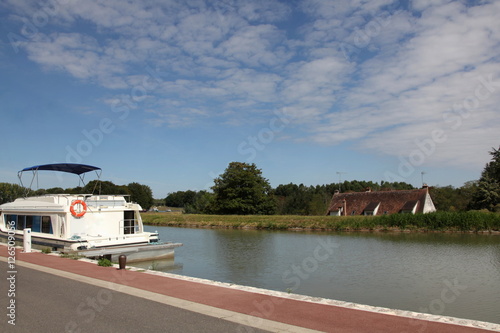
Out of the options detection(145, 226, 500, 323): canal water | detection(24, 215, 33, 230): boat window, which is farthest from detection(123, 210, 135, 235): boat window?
detection(24, 215, 33, 230): boat window

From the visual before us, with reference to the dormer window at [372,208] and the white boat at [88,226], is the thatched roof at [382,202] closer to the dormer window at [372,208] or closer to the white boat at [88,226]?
the dormer window at [372,208]

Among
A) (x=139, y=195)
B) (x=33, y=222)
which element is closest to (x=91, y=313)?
(x=33, y=222)

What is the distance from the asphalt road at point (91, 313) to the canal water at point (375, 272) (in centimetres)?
682

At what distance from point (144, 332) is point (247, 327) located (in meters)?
1.81

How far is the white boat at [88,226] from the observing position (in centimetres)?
1944

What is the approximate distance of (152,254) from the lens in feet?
68.0

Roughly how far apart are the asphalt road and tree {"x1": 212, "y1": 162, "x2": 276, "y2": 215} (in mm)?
61077

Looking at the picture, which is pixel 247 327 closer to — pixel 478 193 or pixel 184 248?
pixel 184 248

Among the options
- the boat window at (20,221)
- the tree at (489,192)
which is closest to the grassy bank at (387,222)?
the tree at (489,192)

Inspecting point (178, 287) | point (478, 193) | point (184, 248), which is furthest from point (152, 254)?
point (478, 193)

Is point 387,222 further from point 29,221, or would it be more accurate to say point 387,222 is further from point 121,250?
point 29,221

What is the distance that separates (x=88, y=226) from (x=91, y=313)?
44.8 feet

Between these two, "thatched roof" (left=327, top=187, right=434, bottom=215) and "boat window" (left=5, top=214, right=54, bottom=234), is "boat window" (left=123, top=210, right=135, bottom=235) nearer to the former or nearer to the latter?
"boat window" (left=5, top=214, right=54, bottom=234)

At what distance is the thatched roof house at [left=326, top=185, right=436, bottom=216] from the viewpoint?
179 feet
